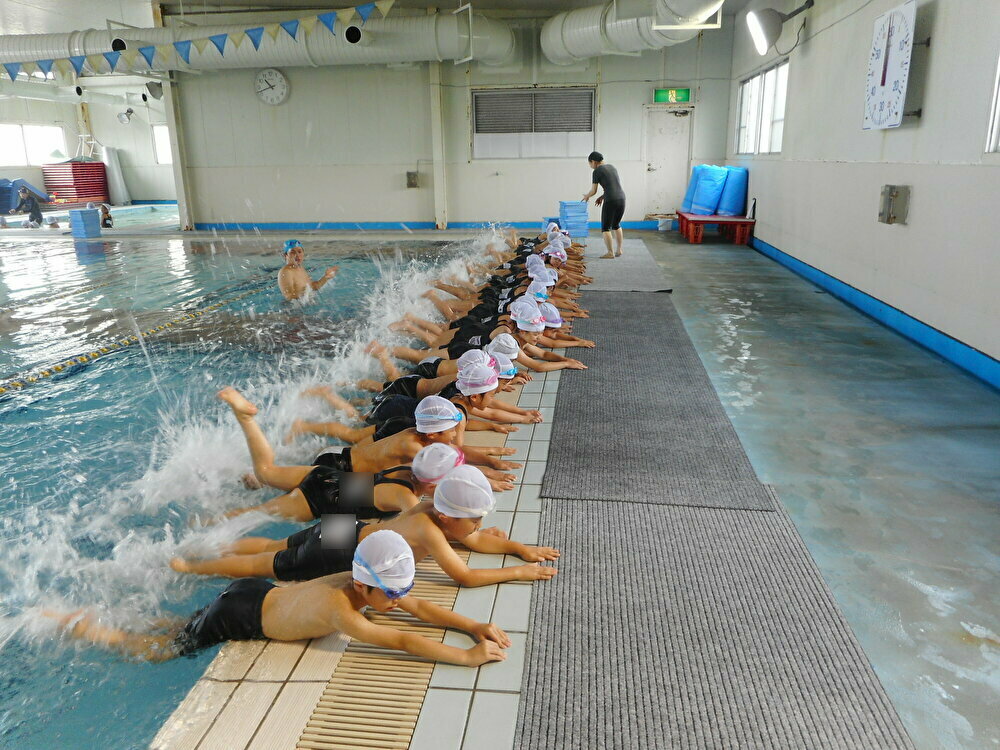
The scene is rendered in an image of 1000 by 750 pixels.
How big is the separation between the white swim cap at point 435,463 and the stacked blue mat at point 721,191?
40.5 ft

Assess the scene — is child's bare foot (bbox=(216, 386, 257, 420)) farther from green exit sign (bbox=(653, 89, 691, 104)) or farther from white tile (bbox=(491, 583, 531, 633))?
green exit sign (bbox=(653, 89, 691, 104))

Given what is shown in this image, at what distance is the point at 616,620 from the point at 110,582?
2.30 m

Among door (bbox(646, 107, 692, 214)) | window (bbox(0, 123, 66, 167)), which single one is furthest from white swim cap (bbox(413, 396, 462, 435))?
window (bbox(0, 123, 66, 167))

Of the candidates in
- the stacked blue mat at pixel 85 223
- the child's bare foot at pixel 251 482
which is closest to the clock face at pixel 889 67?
the child's bare foot at pixel 251 482

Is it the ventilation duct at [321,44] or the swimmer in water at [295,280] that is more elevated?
the ventilation duct at [321,44]

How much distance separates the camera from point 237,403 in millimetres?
3328

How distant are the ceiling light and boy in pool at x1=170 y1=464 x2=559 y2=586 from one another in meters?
10.6

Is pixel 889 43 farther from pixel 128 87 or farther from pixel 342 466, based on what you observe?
pixel 128 87

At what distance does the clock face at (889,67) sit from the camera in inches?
251

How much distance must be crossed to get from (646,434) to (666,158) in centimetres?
1299

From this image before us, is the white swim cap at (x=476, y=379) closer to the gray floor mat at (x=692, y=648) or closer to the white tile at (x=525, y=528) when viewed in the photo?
the white tile at (x=525, y=528)

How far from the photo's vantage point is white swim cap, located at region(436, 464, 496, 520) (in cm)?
273

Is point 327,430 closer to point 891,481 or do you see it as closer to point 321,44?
point 891,481

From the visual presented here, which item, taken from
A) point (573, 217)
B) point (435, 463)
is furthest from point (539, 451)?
point (573, 217)
